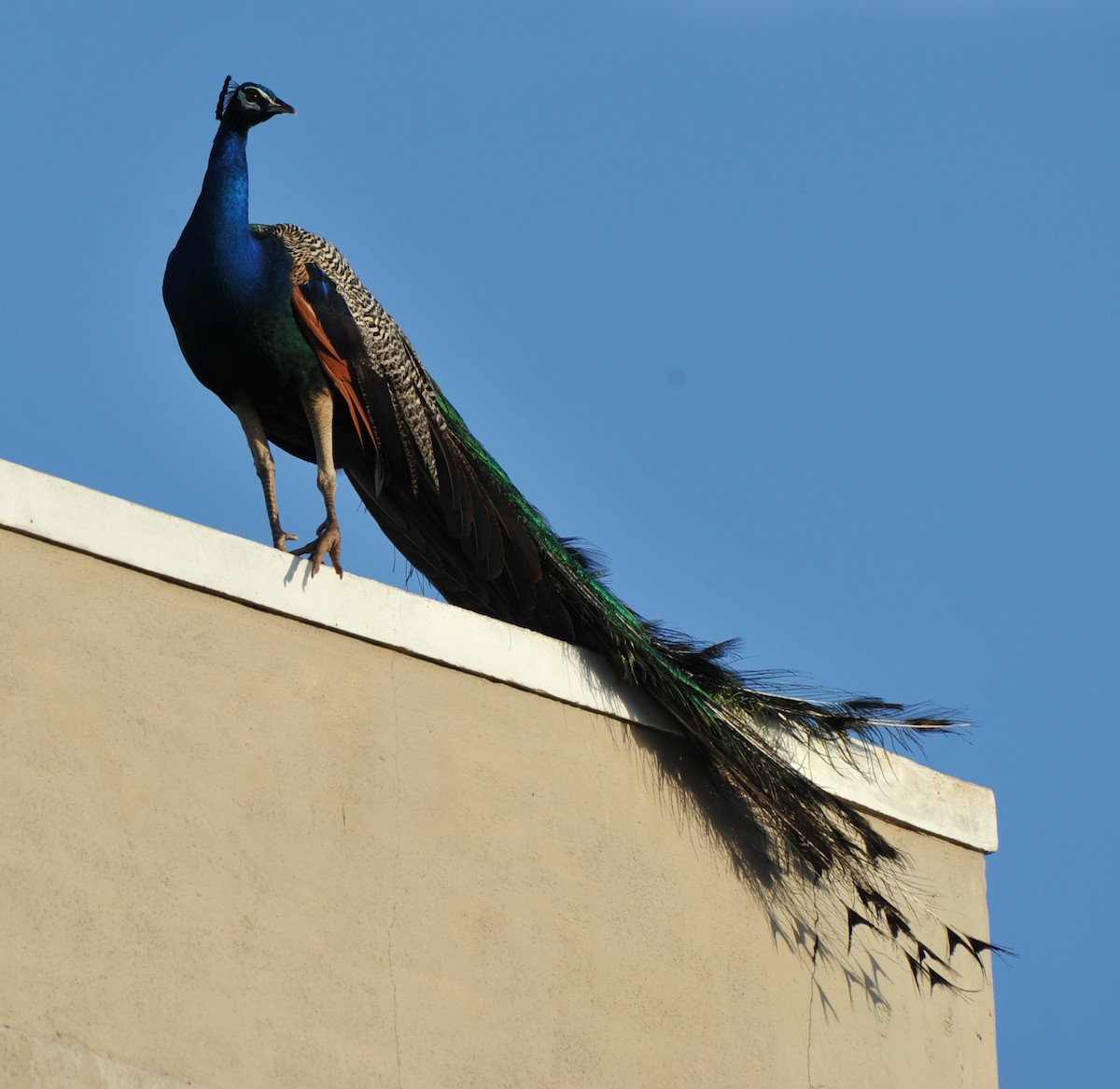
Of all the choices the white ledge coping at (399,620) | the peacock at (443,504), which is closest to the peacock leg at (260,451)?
the peacock at (443,504)

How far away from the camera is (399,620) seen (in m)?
6.16

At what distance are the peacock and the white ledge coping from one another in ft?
0.39

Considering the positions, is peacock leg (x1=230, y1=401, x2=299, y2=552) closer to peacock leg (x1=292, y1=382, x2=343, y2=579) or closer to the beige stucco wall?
peacock leg (x1=292, y1=382, x2=343, y2=579)

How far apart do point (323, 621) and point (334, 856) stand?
0.71 metres

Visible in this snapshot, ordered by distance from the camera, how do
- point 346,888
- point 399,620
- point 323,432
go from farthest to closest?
point 323,432 → point 399,620 → point 346,888

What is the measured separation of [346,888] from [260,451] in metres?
2.35

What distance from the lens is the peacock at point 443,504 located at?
22.4 feet

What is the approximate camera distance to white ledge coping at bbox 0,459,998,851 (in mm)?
5508

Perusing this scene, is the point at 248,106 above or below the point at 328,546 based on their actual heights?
above

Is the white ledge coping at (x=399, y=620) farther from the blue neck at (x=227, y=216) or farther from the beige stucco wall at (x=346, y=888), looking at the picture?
the blue neck at (x=227, y=216)

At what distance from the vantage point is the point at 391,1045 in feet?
18.1

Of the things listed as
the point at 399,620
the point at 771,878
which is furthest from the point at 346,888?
the point at 771,878

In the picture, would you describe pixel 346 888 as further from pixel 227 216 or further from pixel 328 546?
pixel 227 216

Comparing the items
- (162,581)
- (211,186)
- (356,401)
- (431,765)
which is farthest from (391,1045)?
(211,186)
